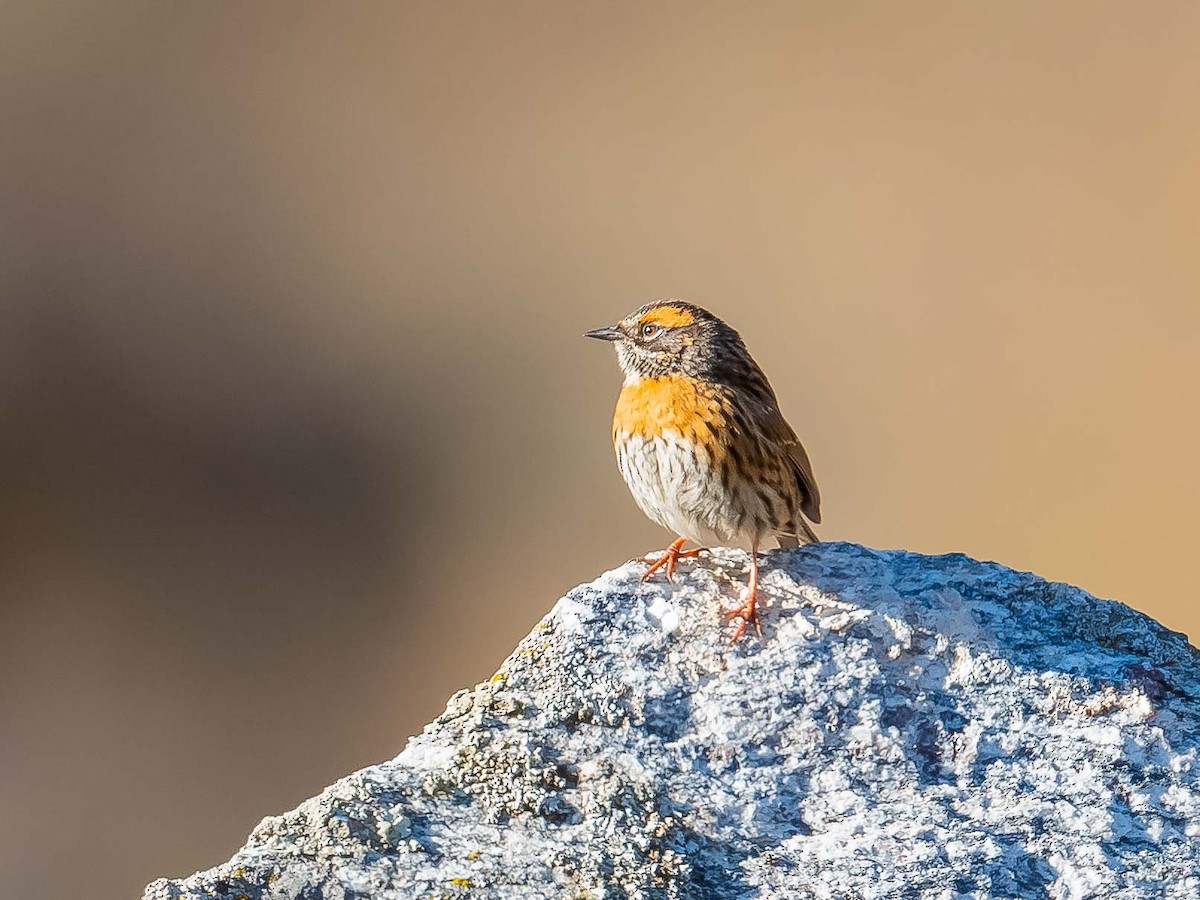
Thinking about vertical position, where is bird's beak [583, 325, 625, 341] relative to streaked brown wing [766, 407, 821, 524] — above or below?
above

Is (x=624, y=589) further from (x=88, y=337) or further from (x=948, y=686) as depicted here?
(x=88, y=337)

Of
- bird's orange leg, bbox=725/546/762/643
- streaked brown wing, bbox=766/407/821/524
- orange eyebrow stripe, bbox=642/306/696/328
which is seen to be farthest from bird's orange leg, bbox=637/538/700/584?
orange eyebrow stripe, bbox=642/306/696/328

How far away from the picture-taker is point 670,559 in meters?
5.36

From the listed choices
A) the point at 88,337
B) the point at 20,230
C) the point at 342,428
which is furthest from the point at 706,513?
the point at 20,230

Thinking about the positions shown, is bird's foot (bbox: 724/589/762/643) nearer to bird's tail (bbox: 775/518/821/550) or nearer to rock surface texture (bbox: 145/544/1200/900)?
rock surface texture (bbox: 145/544/1200/900)

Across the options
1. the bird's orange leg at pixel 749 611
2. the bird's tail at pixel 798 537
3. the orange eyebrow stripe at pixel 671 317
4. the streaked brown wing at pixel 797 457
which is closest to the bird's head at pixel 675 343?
the orange eyebrow stripe at pixel 671 317

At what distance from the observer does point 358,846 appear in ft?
12.1

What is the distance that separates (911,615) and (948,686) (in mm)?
348

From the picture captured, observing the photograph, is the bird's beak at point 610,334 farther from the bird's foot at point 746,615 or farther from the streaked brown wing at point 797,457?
the bird's foot at point 746,615

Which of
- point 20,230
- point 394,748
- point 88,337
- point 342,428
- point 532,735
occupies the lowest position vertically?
Result: point 532,735

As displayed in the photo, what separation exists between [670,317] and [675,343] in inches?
5.2

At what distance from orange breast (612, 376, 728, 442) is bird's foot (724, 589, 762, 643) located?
4.38 feet

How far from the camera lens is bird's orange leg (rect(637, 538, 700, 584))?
5.20 m

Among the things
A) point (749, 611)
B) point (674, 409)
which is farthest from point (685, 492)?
point (749, 611)
